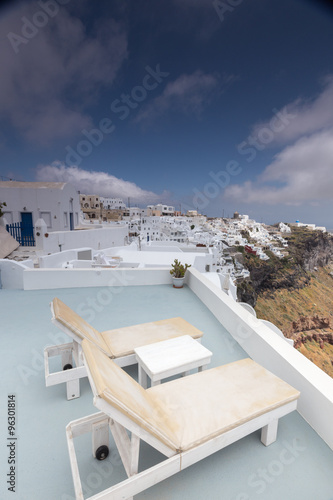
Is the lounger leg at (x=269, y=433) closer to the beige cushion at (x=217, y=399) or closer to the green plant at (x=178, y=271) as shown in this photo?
the beige cushion at (x=217, y=399)

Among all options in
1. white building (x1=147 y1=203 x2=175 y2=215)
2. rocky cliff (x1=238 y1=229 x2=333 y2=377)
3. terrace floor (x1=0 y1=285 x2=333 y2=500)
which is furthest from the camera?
white building (x1=147 y1=203 x2=175 y2=215)

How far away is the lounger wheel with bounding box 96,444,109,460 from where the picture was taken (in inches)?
51.4

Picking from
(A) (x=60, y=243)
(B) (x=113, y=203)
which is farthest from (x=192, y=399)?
(B) (x=113, y=203)

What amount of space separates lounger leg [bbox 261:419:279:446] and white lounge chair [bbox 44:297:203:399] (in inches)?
40.4

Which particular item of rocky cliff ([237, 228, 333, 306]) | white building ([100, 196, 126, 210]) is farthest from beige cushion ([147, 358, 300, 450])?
white building ([100, 196, 126, 210])

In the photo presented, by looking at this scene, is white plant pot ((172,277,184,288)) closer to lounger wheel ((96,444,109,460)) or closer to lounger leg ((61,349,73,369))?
lounger leg ((61,349,73,369))

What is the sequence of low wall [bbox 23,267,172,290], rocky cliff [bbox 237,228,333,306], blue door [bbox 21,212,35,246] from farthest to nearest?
rocky cliff [bbox 237,228,333,306] < blue door [bbox 21,212,35,246] < low wall [bbox 23,267,172,290]

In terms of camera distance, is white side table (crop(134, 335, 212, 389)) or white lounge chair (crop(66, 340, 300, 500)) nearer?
white lounge chair (crop(66, 340, 300, 500))

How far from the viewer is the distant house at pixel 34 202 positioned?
50.7ft

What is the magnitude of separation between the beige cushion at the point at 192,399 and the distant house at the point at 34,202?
17.1m

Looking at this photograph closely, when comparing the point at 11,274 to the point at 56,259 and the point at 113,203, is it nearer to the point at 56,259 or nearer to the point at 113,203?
the point at 56,259

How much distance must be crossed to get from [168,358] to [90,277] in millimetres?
3446

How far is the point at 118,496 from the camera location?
0.98 metres

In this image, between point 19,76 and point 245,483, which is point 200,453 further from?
point 19,76
